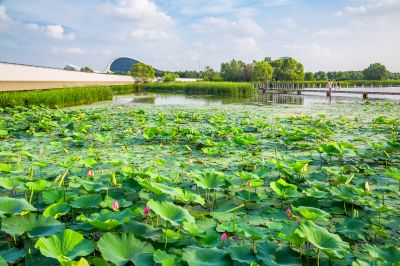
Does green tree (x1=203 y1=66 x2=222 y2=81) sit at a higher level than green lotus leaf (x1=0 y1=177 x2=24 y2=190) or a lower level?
higher

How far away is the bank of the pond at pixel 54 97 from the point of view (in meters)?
9.30

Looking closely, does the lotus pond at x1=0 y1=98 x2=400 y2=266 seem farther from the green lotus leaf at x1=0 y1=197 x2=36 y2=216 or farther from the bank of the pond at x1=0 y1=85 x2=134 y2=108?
the bank of the pond at x1=0 y1=85 x2=134 y2=108

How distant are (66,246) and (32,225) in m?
0.34

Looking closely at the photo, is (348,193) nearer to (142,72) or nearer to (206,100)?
(206,100)

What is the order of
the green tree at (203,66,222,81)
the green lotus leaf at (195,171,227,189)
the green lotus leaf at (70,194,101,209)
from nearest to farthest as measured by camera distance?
the green lotus leaf at (70,194,101,209), the green lotus leaf at (195,171,227,189), the green tree at (203,66,222,81)

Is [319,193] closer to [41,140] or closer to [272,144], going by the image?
[272,144]

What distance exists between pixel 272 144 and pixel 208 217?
2.60 metres

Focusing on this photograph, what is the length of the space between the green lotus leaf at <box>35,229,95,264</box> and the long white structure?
15953 mm

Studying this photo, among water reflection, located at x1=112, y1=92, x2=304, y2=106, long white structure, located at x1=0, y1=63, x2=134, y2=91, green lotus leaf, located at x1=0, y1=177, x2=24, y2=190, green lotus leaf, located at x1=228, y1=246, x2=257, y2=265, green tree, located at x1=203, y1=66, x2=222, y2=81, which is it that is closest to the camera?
green lotus leaf, located at x1=228, y1=246, x2=257, y2=265

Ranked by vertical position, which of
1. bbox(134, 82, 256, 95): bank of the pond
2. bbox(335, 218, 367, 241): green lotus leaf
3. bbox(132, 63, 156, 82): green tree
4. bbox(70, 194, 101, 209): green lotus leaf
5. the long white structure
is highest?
bbox(132, 63, 156, 82): green tree

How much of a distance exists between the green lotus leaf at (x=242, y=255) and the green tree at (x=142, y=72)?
43956mm

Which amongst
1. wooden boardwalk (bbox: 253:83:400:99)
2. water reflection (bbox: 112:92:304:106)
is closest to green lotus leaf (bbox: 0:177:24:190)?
water reflection (bbox: 112:92:304:106)

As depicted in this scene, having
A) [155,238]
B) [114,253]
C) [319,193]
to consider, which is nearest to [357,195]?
[319,193]

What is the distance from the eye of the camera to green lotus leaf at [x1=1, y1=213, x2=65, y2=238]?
146cm
